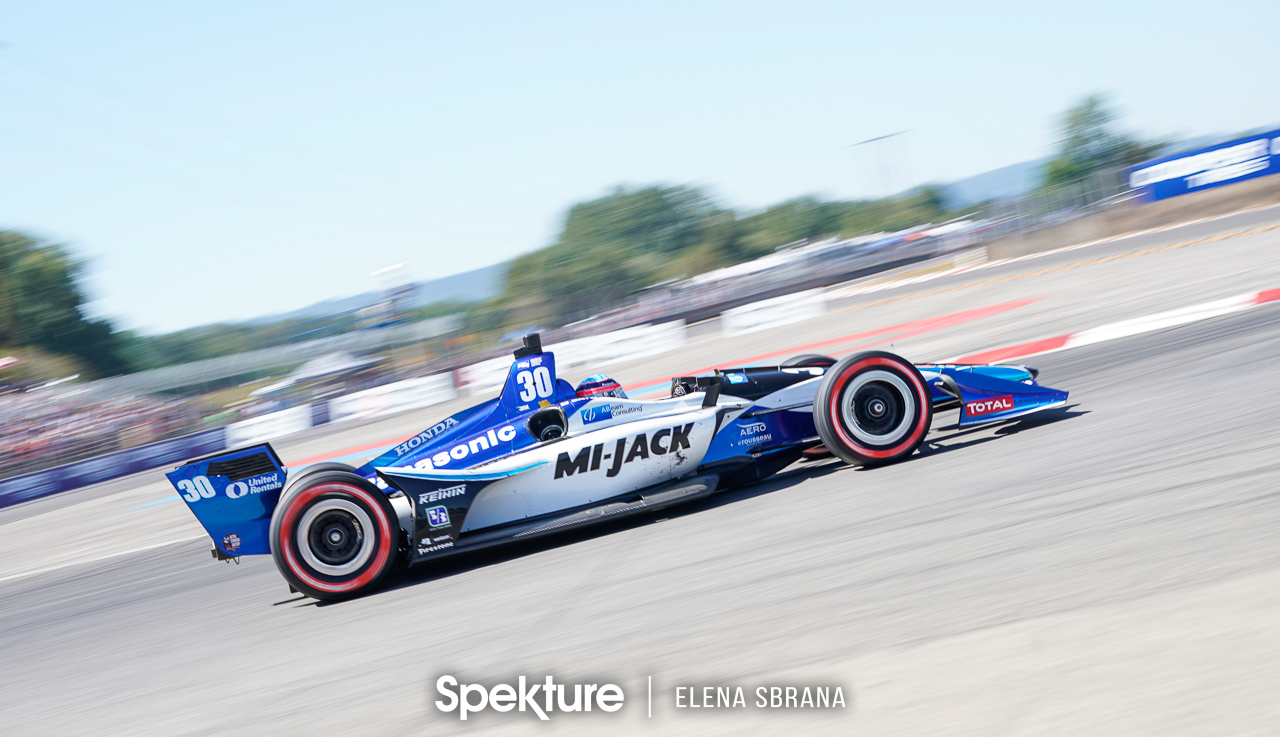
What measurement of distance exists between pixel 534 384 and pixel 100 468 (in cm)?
1773

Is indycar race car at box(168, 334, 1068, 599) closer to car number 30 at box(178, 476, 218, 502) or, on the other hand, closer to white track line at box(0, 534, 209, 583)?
car number 30 at box(178, 476, 218, 502)

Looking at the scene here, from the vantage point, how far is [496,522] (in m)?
5.26

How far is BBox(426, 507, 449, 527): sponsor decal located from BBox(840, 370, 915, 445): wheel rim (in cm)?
233

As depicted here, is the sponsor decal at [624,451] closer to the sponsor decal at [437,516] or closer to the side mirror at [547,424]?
the side mirror at [547,424]

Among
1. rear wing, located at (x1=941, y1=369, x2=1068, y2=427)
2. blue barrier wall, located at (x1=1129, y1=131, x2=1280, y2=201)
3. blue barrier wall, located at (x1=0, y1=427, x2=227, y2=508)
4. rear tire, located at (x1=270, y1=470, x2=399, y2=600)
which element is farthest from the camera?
blue barrier wall, located at (x1=1129, y1=131, x2=1280, y2=201)

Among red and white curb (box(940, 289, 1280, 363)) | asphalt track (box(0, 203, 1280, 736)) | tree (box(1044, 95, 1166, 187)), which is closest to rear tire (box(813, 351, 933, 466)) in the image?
asphalt track (box(0, 203, 1280, 736))

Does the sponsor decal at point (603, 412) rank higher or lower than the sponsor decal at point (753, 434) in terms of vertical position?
higher

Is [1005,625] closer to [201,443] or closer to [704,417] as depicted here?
[704,417]

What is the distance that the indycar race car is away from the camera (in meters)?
5.07

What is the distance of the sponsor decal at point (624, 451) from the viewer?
5.27 metres

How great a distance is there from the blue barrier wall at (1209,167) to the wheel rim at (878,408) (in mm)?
25629

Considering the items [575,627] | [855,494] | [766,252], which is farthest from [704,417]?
[766,252]

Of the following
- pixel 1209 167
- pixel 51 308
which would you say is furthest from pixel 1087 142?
pixel 51 308

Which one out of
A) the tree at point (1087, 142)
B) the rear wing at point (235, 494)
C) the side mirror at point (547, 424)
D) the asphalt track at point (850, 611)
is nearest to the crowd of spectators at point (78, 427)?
the asphalt track at point (850, 611)
